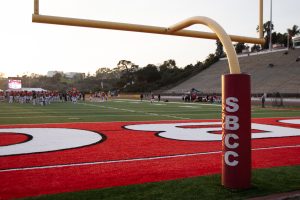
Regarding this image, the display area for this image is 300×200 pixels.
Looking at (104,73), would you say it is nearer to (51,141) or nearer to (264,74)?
(264,74)

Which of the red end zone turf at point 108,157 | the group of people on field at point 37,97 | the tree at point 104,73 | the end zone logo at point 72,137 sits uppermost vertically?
the tree at point 104,73

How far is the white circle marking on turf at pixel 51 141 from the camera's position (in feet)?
23.1

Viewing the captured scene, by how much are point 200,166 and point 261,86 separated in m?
37.7

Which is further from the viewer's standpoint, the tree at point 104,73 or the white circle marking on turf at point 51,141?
the tree at point 104,73

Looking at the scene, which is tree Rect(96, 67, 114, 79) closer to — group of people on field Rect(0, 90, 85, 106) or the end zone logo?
group of people on field Rect(0, 90, 85, 106)

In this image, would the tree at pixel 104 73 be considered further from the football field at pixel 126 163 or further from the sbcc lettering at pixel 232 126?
the sbcc lettering at pixel 232 126

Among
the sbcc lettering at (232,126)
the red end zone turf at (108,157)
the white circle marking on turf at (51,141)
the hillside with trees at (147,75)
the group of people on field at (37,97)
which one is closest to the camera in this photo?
the sbcc lettering at (232,126)

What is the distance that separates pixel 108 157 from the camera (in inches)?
249

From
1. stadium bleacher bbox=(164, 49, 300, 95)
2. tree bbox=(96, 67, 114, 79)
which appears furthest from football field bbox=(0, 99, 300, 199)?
tree bbox=(96, 67, 114, 79)

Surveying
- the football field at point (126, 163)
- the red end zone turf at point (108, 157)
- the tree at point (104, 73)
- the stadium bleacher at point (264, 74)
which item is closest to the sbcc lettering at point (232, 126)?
the football field at point (126, 163)

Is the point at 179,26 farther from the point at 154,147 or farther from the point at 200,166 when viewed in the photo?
the point at 154,147

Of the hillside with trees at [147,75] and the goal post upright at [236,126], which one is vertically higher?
the hillside with trees at [147,75]

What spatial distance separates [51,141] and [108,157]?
236 centimetres

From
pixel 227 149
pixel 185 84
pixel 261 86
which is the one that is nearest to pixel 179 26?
pixel 227 149
